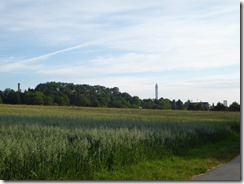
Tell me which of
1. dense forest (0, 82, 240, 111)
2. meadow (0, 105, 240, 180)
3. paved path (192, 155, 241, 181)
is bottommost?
paved path (192, 155, 241, 181)

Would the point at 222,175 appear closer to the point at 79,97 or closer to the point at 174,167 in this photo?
the point at 174,167

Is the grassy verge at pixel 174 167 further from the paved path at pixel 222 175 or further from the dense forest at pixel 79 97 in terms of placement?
the dense forest at pixel 79 97

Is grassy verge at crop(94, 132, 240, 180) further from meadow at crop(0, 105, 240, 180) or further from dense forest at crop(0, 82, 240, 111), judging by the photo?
dense forest at crop(0, 82, 240, 111)

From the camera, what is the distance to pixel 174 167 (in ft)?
39.2

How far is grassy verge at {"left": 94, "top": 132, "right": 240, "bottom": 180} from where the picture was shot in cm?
1002

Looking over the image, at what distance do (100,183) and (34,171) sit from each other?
1.39 meters

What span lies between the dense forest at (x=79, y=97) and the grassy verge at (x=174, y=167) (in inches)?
65.4

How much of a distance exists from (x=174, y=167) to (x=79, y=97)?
3424 millimetres

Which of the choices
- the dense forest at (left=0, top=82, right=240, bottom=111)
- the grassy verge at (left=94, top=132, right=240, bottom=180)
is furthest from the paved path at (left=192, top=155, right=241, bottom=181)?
the dense forest at (left=0, top=82, right=240, bottom=111)

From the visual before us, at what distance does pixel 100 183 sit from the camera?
874 cm

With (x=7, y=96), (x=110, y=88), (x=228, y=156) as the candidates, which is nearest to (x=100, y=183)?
(x=110, y=88)

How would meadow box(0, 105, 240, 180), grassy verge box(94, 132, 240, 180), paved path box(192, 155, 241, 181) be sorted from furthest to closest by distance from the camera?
1. grassy verge box(94, 132, 240, 180)
2. paved path box(192, 155, 241, 181)
3. meadow box(0, 105, 240, 180)

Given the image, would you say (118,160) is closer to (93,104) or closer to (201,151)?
(93,104)

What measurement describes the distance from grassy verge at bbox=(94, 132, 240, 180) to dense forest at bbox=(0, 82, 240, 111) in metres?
1.66
